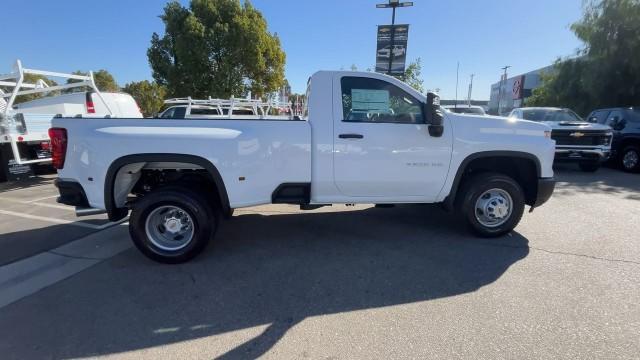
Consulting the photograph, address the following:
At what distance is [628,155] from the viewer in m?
10.1

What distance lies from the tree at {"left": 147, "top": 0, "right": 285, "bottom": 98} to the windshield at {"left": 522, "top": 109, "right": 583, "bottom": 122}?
17.4 metres

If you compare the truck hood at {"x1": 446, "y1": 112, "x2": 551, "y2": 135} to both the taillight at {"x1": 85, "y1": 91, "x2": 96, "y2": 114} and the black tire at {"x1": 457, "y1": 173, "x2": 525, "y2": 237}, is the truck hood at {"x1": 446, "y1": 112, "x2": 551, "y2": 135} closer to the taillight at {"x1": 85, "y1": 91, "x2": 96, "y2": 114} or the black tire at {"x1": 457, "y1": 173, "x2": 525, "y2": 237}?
the black tire at {"x1": 457, "y1": 173, "x2": 525, "y2": 237}

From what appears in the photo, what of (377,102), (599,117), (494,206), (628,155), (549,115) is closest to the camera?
(377,102)

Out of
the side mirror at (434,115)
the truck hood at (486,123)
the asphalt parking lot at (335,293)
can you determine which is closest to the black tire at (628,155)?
the asphalt parking lot at (335,293)

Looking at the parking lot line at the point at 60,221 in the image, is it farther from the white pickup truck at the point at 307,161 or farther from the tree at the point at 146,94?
the tree at the point at 146,94

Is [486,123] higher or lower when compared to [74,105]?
lower

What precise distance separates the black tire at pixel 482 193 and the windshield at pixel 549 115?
24.1ft

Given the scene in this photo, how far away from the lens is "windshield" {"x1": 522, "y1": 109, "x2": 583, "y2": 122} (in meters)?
10.1


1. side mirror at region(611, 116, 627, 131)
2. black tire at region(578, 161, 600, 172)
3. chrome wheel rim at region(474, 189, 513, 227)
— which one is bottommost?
black tire at region(578, 161, 600, 172)

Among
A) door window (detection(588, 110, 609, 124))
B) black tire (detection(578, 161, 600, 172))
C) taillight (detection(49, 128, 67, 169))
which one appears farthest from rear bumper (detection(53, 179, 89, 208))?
door window (detection(588, 110, 609, 124))

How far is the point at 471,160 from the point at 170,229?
3.57 metres

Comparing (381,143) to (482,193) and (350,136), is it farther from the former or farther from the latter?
(482,193)

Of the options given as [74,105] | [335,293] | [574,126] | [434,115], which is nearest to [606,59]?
[574,126]

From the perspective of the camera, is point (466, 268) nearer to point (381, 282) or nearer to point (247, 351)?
point (381, 282)
